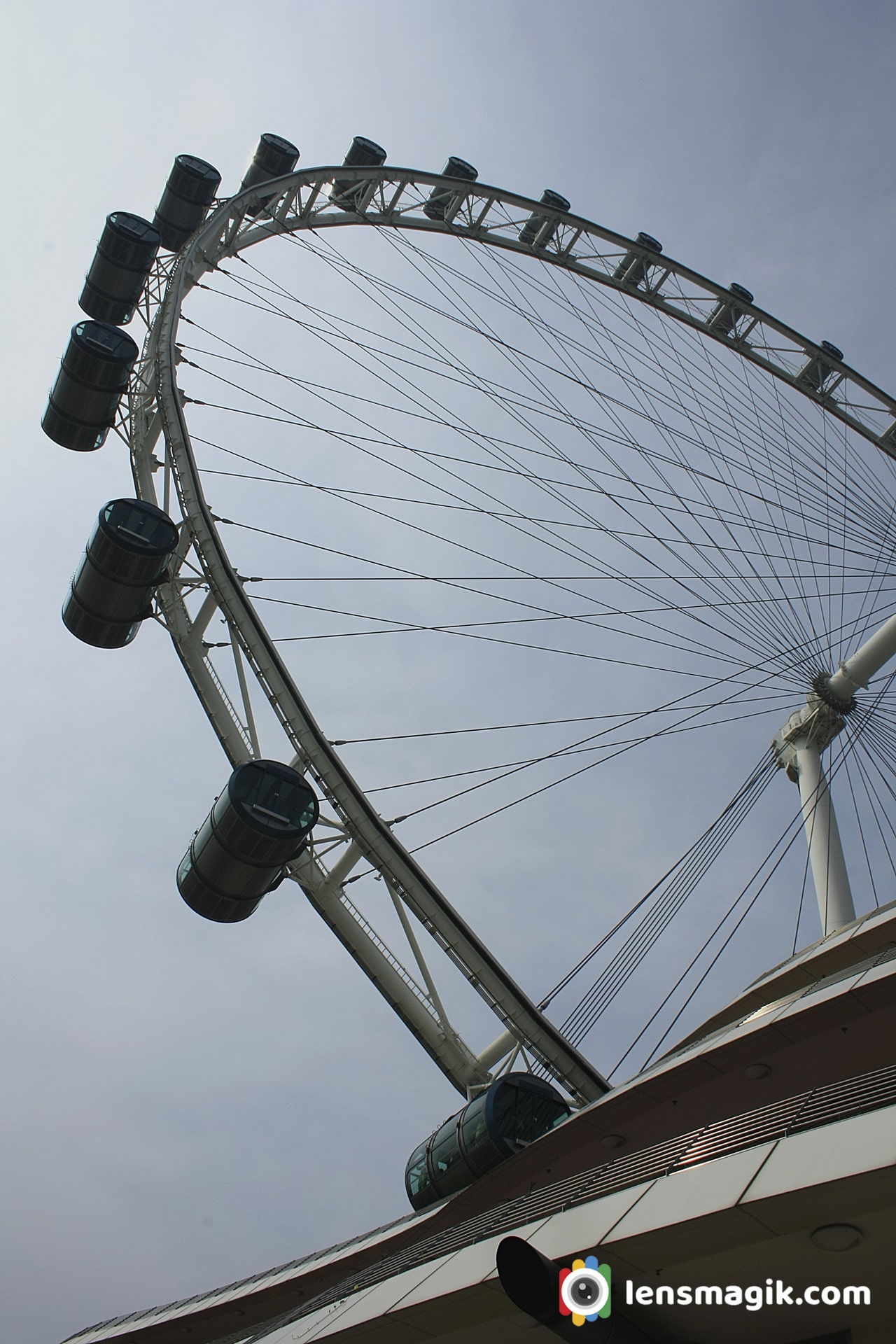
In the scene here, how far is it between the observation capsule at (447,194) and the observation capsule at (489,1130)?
23525 mm

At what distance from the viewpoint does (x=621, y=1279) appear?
683 cm

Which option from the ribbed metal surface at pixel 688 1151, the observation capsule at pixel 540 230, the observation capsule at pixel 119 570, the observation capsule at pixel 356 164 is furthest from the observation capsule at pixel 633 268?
the ribbed metal surface at pixel 688 1151

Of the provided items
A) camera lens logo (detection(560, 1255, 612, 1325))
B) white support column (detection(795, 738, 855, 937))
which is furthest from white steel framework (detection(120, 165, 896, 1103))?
camera lens logo (detection(560, 1255, 612, 1325))

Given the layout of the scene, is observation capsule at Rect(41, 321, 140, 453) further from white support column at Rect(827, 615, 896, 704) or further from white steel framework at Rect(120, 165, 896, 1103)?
white support column at Rect(827, 615, 896, 704)

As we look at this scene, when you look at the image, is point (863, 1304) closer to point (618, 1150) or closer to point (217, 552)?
point (618, 1150)

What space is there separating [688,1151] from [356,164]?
2648cm

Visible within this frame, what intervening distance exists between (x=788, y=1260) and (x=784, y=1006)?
490 cm

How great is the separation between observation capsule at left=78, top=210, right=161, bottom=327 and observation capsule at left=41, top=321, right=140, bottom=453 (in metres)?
2.29

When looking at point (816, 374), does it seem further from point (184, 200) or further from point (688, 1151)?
point (688, 1151)

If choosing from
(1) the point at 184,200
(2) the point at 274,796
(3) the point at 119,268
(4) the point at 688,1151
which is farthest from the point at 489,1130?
(1) the point at 184,200

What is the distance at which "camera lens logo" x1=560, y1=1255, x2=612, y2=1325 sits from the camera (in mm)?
6594

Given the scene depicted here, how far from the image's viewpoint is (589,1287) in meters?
6.77

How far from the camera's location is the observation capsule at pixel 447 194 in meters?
28.5

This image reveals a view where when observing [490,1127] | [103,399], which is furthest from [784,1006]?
[103,399]
